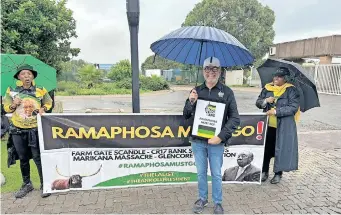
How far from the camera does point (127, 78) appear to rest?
998 inches

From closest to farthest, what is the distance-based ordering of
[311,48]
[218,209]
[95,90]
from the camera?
1. [218,209]
2. [95,90]
3. [311,48]

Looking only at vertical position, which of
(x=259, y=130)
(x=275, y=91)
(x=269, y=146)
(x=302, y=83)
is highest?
(x=302, y=83)

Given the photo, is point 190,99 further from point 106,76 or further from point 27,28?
point 106,76

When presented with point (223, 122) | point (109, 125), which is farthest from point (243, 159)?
point (109, 125)

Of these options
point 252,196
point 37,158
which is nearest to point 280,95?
point 252,196

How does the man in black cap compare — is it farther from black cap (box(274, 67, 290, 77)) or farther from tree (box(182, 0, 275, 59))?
tree (box(182, 0, 275, 59))

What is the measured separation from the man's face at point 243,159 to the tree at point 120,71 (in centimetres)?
2228

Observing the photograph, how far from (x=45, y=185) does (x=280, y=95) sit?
11.6 feet

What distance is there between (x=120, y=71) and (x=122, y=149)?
73.8ft

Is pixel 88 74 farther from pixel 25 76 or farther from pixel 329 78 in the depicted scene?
pixel 25 76

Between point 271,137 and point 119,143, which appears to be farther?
point 271,137

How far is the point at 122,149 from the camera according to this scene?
394 cm

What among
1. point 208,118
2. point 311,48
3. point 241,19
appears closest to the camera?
point 208,118

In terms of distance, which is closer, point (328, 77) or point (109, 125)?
point (109, 125)
